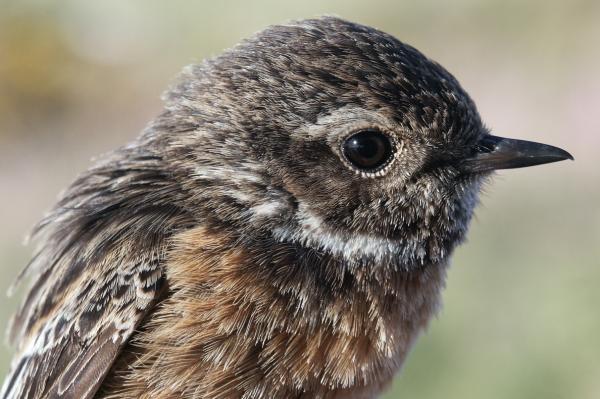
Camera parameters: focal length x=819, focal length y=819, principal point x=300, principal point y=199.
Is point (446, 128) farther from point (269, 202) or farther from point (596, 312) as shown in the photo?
point (596, 312)

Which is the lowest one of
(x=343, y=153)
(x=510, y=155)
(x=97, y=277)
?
(x=97, y=277)

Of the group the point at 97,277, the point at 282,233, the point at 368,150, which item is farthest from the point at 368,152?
the point at 97,277

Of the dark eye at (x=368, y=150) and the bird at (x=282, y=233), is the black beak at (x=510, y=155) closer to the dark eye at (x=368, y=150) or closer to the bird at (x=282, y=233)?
the bird at (x=282, y=233)

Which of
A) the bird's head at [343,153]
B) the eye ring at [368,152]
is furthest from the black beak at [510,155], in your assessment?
the eye ring at [368,152]

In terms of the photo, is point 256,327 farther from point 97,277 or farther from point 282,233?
point 97,277

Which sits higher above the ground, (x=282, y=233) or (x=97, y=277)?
(x=282, y=233)

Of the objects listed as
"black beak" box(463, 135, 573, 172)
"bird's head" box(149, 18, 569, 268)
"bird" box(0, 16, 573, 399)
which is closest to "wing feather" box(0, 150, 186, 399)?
"bird" box(0, 16, 573, 399)

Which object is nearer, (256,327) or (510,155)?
(256,327)

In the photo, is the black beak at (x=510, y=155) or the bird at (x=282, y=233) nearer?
the bird at (x=282, y=233)
